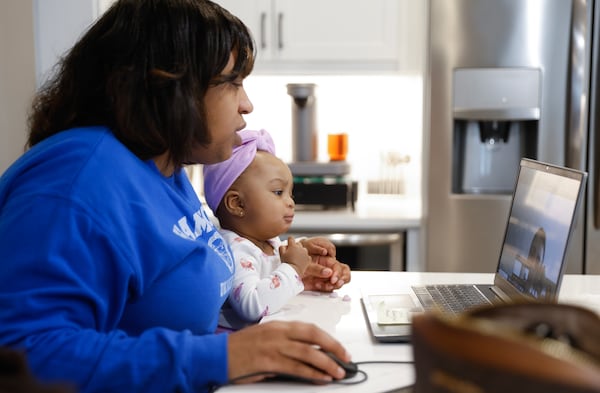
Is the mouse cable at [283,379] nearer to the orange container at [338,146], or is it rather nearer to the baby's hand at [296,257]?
the baby's hand at [296,257]

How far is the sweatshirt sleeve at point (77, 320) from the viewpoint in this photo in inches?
34.8

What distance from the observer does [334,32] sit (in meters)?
2.91

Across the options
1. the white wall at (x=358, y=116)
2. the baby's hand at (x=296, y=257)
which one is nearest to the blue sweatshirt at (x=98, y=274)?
the baby's hand at (x=296, y=257)

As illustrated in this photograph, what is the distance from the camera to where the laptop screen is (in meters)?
1.18

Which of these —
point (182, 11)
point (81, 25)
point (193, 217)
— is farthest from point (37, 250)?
point (81, 25)

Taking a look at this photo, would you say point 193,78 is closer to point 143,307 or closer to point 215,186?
point 143,307

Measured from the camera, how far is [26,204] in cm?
92

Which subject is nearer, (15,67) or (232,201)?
(232,201)

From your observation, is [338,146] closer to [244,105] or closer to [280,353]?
[244,105]

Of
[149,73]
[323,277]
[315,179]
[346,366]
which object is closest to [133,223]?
[149,73]

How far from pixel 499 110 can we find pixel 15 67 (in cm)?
172

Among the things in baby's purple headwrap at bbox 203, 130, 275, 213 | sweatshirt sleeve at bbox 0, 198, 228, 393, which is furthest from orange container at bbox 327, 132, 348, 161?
sweatshirt sleeve at bbox 0, 198, 228, 393

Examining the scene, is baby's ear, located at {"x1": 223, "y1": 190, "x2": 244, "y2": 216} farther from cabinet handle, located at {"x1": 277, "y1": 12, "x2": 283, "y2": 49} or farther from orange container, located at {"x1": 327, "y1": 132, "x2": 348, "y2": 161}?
orange container, located at {"x1": 327, "y1": 132, "x2": 348, "y2": 161}

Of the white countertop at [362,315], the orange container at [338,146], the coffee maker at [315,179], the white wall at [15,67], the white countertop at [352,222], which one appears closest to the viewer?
the white countertop at [362,315]
